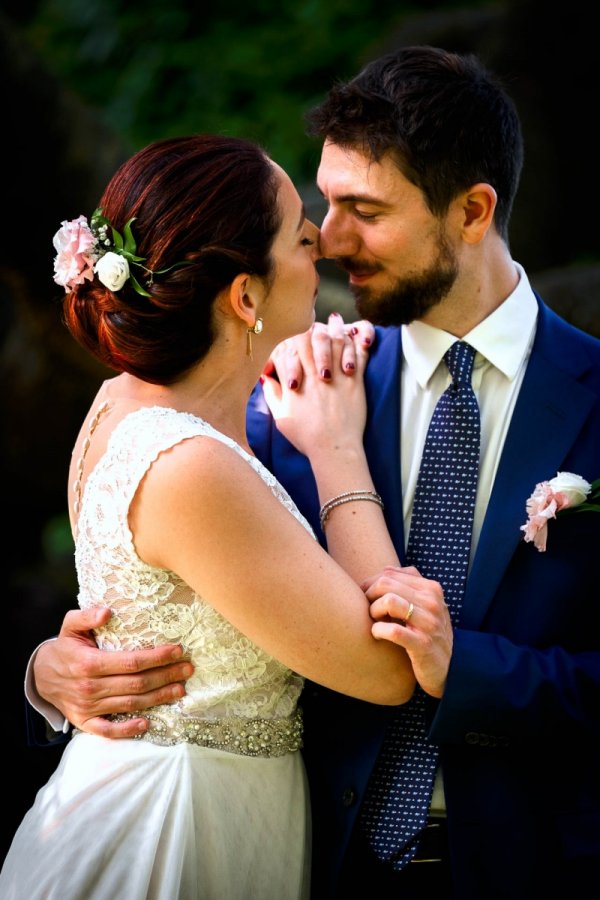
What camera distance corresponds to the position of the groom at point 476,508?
97.0 inches

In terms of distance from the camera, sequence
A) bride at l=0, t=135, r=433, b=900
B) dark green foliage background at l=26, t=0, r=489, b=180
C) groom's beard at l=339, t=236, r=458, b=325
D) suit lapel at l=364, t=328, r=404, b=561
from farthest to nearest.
→ dark green foliage background at l=26, t=0, r=489, b=180 → groom's beard at l=339, t=236, r=458, b=325 → suit lapel at l=364, t=328, r=404, b=561 → bride at l=0, t=135, r=433, b=900

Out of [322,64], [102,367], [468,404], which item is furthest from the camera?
[322,64]

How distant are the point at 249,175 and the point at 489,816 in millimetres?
1460

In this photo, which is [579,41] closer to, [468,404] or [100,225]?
[468,404]

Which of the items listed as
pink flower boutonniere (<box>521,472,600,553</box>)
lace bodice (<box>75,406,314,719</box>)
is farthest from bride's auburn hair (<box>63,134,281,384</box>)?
pink flower boutonniere (<box>521,472,600,553</box>)

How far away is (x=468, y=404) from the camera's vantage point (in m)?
2.71

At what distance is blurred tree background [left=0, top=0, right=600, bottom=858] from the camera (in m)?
4.75

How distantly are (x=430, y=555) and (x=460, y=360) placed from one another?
480 mm

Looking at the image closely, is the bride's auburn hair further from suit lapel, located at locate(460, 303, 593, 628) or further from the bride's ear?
suit lapel, located at locate(460, 303, 593, 628)

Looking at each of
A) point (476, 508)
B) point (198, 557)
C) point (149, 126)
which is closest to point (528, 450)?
point (476, 508)

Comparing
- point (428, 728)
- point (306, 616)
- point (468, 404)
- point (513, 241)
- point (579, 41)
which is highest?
point (579, 41)

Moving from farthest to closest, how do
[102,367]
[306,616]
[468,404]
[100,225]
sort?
[102,367] → [468,404] → [100,225] → [306,616]

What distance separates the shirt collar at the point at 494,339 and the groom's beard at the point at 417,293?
0.05 metres

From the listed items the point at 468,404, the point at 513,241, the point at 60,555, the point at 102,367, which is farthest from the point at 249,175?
the point at 60,555
